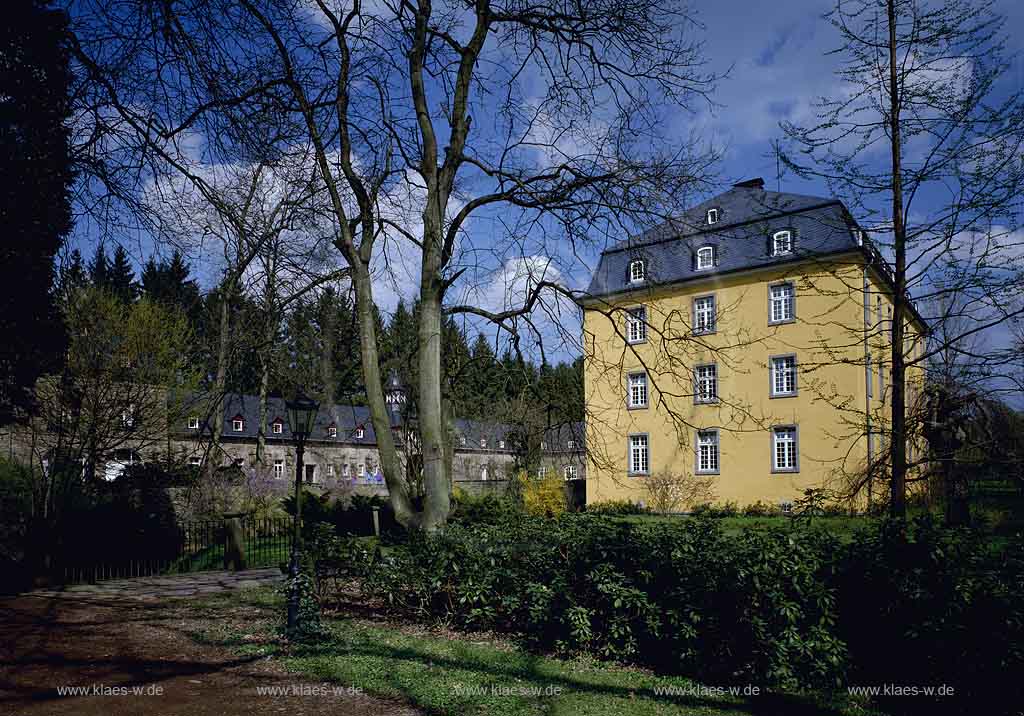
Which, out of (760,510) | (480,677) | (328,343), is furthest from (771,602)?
(760,510)

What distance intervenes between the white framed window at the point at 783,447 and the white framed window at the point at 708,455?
2411mm

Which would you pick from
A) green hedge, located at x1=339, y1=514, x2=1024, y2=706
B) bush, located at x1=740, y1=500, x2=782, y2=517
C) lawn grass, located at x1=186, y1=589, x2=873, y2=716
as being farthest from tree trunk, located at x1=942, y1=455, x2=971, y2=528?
bush, located at x1=740, y1=500, x2=782, y2=517

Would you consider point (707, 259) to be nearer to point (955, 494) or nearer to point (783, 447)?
point (783, 447)

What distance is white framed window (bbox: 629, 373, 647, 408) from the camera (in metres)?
31.2

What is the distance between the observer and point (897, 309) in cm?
661

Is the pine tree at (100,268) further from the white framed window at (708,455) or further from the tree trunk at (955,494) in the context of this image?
the white framed window at (708,455)

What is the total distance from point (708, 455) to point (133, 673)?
84.2 ft

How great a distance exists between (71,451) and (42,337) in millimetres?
2555

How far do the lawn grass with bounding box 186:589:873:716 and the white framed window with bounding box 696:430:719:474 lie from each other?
22.7m

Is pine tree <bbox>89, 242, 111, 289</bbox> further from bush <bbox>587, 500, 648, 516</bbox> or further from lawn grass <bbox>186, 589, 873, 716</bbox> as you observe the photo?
bush <bbox>587, 500, 648, 516</bbox>

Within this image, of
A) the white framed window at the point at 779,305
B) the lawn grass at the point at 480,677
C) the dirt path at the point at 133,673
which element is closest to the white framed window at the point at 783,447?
the white framed window at the point at 779,305

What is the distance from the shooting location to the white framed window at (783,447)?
2686cm

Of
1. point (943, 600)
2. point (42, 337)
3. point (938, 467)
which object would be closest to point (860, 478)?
point (938, 467)

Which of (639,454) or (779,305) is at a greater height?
(779,305)
